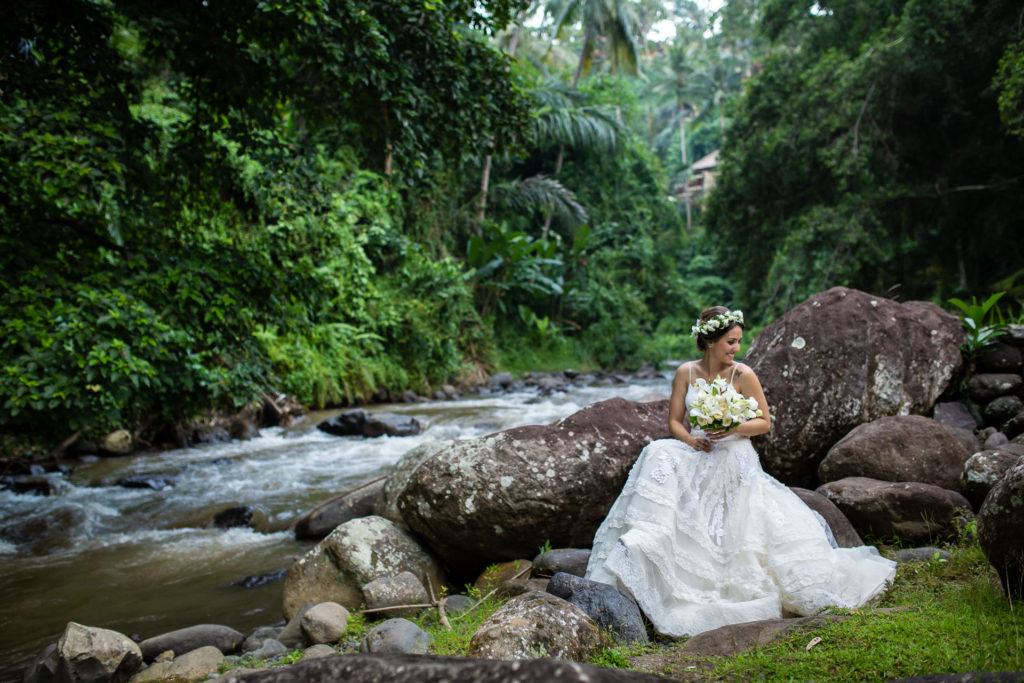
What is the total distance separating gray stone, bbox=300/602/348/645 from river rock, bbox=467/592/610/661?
4.86 ft

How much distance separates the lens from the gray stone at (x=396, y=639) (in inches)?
145

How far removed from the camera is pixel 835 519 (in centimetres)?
443

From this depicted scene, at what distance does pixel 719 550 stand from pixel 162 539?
221 inches

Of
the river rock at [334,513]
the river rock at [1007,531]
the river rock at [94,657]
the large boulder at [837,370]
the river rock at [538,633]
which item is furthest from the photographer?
the river rock at [334,513]

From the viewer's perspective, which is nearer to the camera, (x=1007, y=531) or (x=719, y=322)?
(x=1007, y=531)

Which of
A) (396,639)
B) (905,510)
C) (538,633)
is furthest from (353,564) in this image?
(905,510)

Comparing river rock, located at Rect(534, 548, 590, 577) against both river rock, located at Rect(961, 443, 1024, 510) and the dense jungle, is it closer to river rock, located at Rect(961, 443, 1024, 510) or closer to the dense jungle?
river rock, located at Rect(961, 443, 1024, 510)

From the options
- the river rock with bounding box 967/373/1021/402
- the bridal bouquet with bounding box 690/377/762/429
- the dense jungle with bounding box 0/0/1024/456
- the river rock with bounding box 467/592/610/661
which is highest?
the dense jungle with bounding box 0/0/1024/456

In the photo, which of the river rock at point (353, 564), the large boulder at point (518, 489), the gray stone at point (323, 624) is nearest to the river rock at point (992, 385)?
the large boulder at point (518, 489)

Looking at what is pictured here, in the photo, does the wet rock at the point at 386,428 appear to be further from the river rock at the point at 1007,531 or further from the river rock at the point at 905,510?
the river rock at the point at 1007,531

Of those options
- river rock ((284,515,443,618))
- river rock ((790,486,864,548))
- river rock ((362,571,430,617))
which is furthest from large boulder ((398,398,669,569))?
river rock ((790,486,864,548))

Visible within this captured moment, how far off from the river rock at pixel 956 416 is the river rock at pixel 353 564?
4.88 meters

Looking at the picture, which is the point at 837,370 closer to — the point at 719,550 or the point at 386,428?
the point at 719,550

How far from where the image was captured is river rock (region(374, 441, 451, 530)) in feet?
18.8
